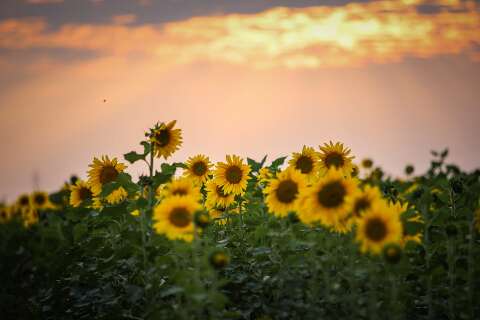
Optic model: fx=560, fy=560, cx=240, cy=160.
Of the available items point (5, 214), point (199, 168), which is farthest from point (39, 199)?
point (199, 168)

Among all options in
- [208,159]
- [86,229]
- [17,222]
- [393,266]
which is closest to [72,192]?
[86,229]

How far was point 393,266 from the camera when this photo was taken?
4422mm

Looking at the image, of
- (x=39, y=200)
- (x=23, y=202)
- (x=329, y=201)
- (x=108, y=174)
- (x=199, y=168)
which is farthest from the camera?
(x=23, y=202)

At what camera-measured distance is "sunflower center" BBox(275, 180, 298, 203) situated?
5023 mm

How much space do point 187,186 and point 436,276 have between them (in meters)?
2.48

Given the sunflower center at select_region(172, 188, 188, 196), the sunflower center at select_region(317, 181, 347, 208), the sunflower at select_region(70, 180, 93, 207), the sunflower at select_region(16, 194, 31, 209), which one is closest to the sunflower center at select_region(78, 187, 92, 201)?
the sunflower at select_region(70, 180, 93, 207)

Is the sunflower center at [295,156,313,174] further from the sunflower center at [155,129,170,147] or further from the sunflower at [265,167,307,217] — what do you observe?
the sunflower center at [155,129,170,147]

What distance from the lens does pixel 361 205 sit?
4352 millimetres

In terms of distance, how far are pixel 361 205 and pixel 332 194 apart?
0.32 meters

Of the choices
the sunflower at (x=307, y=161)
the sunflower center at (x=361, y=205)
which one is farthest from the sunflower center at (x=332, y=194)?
the sunflower at (x=307, y=161)

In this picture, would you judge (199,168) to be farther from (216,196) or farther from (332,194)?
(332,194)

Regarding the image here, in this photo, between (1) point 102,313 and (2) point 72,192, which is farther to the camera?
(2) point 72,192

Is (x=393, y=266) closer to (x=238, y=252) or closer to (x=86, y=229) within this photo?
(x=238, y=252)

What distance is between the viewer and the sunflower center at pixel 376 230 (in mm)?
4113
